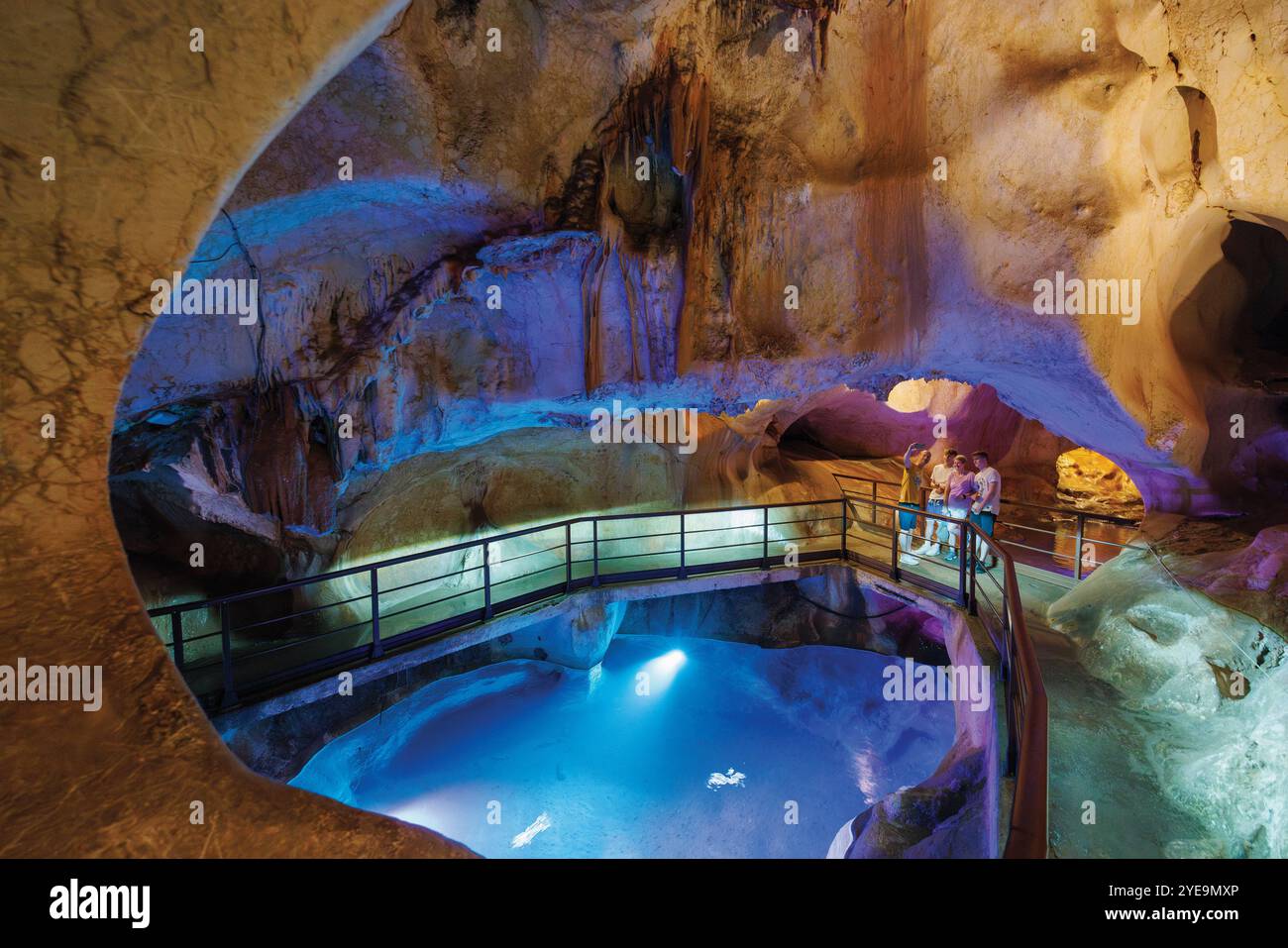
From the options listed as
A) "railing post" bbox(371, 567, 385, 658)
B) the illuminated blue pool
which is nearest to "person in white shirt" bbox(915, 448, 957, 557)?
the illuminated blue pool

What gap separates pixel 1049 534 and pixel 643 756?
24.2ft

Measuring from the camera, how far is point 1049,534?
9.91 meters

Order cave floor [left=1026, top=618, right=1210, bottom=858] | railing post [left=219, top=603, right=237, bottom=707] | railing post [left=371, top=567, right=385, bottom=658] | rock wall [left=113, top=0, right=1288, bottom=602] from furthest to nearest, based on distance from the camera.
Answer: railing post [left=371, top=567, right=385, bottom=658] < rock wall [left=113, top=0, right=1288, bottom=602] < railing post [left=219, top=603, right=237, bottom=707] < cave floor [left=1026, top=618, right=1210, bottom=858]

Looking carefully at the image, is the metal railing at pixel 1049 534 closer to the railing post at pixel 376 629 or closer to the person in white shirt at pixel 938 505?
the person in white shirt at pixel 938 505

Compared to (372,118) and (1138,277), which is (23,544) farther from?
(1138,277)

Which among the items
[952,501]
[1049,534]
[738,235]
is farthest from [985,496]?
[1049,534]

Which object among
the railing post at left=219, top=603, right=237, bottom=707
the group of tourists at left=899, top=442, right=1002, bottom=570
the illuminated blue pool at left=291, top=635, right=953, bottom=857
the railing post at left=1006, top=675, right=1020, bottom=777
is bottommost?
the illuminated blue pool at left=291, top=635, right=953, bottom=857

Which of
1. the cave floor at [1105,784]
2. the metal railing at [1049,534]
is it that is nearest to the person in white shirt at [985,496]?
the metal railing at [1049,534]

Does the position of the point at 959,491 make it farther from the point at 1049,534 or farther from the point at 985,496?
the point at 1049,534

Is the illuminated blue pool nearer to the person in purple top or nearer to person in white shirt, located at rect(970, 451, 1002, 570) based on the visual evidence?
the person in purple top

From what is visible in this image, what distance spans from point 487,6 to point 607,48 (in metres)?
1.18

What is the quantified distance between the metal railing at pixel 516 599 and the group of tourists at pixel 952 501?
21 cm

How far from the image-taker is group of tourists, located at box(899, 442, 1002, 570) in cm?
690

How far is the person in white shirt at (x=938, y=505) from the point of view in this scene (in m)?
7.90
